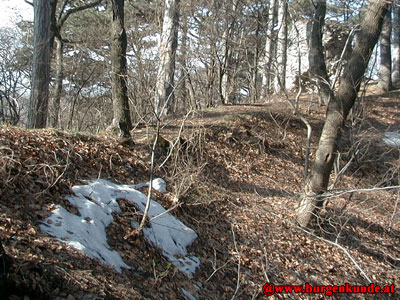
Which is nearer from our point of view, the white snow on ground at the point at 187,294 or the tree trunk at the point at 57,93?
the white snow on ground at the point at 187,294

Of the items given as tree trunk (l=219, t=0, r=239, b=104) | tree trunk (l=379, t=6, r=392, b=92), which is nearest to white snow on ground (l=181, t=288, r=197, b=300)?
tree trunk (l=219, t=0, r=239, b=104)

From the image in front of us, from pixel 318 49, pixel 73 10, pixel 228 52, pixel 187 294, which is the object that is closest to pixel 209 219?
pixel 187 294

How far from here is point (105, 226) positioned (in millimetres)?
4758

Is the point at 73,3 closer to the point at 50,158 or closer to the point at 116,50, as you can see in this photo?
the point at 116,50

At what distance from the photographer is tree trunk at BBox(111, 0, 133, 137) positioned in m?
7.03

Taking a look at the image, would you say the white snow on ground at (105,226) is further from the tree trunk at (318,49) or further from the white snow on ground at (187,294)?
the tree trunk at (318,49)

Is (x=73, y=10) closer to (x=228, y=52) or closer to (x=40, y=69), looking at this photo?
(x=40, y=69)

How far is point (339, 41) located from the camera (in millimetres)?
16234

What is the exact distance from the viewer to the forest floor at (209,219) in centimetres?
355

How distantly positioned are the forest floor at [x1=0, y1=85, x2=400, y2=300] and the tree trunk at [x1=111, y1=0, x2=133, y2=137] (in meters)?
0.53

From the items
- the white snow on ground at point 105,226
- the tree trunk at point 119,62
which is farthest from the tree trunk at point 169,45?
the white snow on ground at point 105,226

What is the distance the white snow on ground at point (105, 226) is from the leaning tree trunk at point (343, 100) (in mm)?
2504

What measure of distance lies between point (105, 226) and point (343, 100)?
4902 millimetres

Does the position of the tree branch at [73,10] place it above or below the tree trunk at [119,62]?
above
